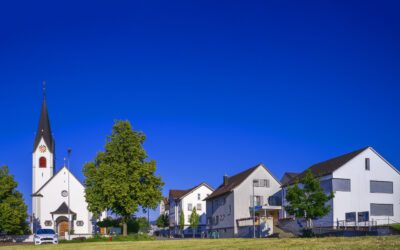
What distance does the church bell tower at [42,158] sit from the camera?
317 feet

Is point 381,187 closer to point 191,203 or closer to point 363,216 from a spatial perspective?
point 363,216

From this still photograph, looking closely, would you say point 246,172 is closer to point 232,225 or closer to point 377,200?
point 232,225

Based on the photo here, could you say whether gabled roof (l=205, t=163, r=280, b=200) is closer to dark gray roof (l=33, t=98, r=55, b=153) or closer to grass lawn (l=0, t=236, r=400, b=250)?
dark gray roof (l=33, t=98, r=55, b=153)

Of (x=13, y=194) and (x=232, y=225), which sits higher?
(x=13, y=194)

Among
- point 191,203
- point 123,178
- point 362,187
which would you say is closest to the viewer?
point 123,178

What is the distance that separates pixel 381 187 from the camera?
6675 centimetres

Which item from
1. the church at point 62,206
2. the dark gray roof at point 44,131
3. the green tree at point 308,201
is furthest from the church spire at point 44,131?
the green tree at point 308,201

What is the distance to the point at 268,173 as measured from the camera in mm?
82000

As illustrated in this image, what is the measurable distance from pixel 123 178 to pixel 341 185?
2440cm

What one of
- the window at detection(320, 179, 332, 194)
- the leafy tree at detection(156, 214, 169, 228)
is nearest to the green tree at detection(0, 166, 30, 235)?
the window at detection(320, 179, 332, 194)

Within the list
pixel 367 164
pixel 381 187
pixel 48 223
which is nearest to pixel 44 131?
pixel 48 223

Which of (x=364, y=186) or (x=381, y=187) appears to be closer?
(x=364, y=186)

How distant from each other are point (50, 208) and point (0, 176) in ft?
64.1

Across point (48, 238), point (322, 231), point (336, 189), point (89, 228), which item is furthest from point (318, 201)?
point (89, 228)
